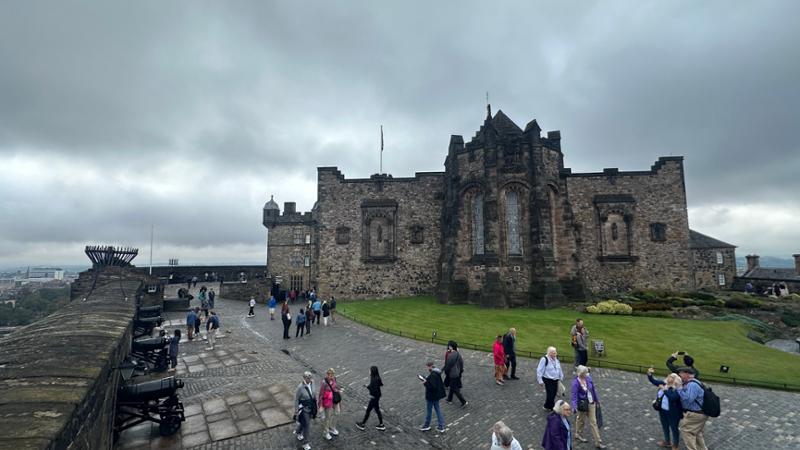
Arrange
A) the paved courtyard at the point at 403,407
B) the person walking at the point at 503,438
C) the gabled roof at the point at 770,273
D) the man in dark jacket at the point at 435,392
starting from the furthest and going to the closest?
the gabled roof at the point at 770,273, the man in dark jacket at the point at 435,392, the paved courtyard at the point at 403,407, the person walking at the point at 503,438

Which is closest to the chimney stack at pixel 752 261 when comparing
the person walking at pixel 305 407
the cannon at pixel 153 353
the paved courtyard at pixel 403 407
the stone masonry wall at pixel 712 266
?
the stone masonry wall at pixel 712 266

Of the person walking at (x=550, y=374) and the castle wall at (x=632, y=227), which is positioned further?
the castle wall at (x=632, y=227)

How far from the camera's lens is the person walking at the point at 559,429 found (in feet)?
18.2

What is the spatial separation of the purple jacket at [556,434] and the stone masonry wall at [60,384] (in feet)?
21.0

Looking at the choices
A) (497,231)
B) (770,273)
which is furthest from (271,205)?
(770,273)

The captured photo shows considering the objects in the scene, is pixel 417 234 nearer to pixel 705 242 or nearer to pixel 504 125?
pixel 504 125

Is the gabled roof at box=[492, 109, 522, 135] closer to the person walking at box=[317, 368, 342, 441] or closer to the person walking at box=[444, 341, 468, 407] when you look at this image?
the person walking at box=[444, 341, 468, 407]

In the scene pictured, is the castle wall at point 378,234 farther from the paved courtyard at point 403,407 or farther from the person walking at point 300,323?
the paved courtyard at point 403,407

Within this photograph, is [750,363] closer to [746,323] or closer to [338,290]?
[746,323]

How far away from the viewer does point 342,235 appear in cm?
3027

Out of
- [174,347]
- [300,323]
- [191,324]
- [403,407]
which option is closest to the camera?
[403,407]

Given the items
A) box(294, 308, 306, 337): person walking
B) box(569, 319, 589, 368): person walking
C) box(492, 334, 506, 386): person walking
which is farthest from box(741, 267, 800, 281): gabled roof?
box(294, 308, 306, 337): person walking

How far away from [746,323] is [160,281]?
33.6 metres

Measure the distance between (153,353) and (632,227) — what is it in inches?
1255
